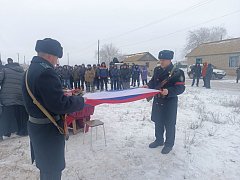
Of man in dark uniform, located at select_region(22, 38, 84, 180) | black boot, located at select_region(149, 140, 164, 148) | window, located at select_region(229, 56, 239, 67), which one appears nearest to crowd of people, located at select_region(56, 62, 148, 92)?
black boot, located at select_region(149, 140, 164, 148)

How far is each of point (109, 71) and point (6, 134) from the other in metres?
9.77

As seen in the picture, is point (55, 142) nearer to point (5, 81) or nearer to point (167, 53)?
point (167, 53)

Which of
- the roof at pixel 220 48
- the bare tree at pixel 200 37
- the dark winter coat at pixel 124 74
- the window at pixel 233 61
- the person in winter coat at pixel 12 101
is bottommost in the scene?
the person in winter coat at pixel 12 101

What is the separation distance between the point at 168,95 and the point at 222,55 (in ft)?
106

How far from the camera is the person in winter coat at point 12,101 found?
545 cm

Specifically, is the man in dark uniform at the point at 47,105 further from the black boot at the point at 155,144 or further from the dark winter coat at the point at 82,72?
the dark winter coat at the point at 82,72

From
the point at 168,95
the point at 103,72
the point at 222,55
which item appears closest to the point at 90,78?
the point at 103,72

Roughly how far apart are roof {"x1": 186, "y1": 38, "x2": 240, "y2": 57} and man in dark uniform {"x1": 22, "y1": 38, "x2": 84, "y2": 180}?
32.5 m

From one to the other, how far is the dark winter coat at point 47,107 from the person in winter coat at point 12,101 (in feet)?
10.2

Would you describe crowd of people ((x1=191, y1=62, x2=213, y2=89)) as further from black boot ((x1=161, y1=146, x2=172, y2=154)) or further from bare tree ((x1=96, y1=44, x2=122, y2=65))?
bare tree ((x1=96, y1=44, x2=122, y2=65))

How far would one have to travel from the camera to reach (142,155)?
4.61 metres

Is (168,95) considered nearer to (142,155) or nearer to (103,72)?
(142,155)

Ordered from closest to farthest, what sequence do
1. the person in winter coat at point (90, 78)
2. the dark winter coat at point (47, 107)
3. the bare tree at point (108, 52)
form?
the dark winter coat at point (47, 107)
the person in winter coat at point (90, 78)
the bare tree at point (108, 52)

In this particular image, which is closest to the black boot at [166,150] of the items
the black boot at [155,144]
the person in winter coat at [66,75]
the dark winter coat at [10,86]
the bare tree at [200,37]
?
the black boot at [155,144]
